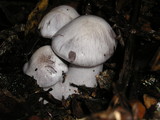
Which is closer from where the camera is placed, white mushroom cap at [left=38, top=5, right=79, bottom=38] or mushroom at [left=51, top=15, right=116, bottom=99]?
mushroom at [left=51, top=15, right=116, bottom=99]

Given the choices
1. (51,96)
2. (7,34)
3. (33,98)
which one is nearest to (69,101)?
(51,96)

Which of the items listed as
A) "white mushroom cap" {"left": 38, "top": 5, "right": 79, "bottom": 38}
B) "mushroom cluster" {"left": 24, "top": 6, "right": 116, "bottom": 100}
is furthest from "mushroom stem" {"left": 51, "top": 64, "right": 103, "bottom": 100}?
"white mushroom cap" {"left": 38, "top": 5, "right": 79, "bottom": 38}

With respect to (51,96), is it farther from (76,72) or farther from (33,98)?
(76,72)

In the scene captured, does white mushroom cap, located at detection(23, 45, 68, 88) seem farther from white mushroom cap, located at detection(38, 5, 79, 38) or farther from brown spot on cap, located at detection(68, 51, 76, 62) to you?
brown spot on cap, located at detection(68, 51, 76, 62)

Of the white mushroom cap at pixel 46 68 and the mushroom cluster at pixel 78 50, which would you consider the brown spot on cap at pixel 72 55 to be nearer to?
the mushroom cluster at pixel 78 50

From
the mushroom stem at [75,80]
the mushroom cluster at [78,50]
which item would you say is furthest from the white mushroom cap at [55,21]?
the mushroom stem at [75,80]

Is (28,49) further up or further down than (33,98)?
further up

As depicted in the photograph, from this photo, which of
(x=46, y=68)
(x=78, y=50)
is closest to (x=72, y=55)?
(x=78, y=50)

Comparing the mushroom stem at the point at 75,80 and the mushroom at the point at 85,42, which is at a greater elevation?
the mushroom at the point at 85,42
